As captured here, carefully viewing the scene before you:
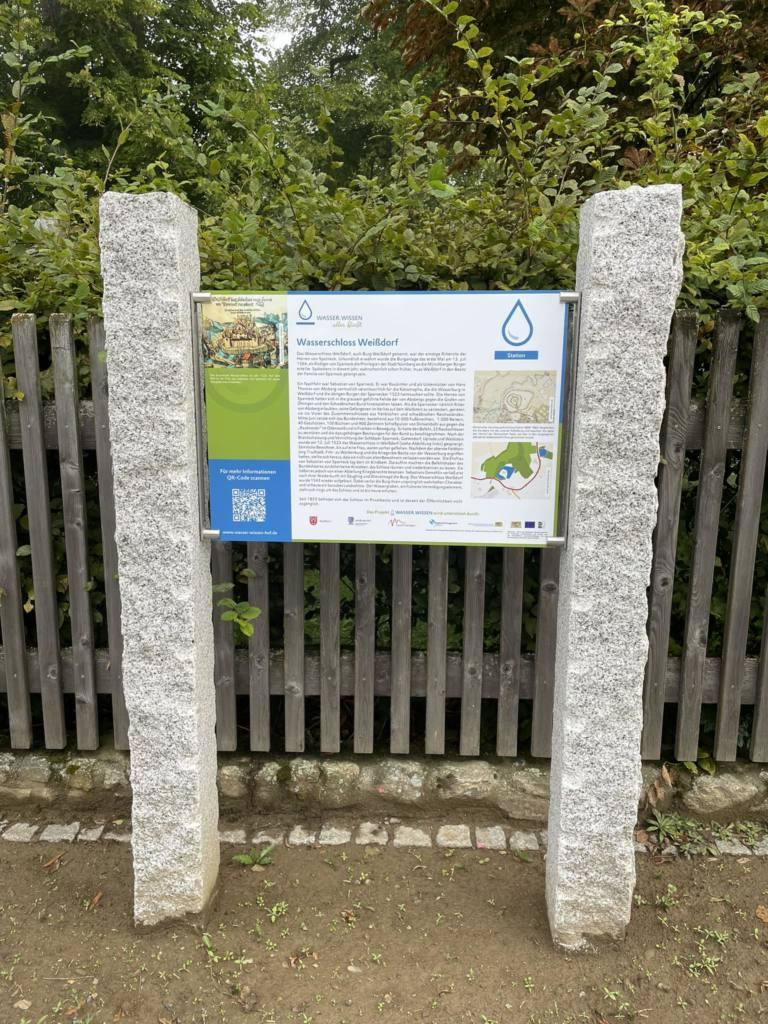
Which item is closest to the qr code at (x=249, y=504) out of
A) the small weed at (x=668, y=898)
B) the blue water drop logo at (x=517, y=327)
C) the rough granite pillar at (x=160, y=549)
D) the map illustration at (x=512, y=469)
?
the rough granite pillar at (x=160, y=549)

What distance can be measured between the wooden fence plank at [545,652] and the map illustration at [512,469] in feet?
2.16

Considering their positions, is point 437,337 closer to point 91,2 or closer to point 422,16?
point 422,16

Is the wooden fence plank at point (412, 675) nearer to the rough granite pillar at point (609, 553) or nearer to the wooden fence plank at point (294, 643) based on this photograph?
the wooden fence plank at point (294, 643)

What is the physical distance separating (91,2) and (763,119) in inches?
454

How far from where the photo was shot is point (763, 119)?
246 cm

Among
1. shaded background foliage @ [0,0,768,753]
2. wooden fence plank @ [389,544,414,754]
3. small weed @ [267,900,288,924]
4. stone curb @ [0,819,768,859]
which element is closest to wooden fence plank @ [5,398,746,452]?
shaded background foliage @ [0,0,768,753]

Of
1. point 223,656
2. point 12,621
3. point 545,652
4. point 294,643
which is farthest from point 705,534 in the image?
point 12,621

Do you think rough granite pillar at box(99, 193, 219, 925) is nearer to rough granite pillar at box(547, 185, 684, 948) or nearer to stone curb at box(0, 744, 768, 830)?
stone curb at box(0, 744, 768, 830)

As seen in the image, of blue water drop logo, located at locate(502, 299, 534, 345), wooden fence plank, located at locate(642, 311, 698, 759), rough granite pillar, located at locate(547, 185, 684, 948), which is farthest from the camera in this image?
wooden fence plank, located at locate(642, 311, 698, 759)

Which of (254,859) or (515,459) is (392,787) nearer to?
(254,859)

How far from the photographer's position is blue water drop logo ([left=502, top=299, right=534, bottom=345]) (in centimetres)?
214

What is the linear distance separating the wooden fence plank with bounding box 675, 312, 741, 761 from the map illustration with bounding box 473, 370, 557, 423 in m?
0.87

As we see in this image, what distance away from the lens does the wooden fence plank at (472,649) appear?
2.87m

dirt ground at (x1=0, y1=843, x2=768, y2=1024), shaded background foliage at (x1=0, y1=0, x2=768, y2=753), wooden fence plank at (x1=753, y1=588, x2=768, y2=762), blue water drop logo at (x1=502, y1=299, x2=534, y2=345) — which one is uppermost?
shaded background foliage at (x1=0, y1=0, x2=768, y2=753)
